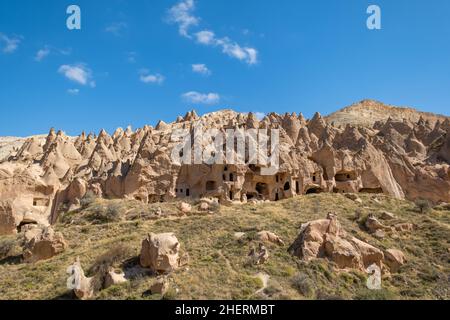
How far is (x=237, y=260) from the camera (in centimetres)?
2130

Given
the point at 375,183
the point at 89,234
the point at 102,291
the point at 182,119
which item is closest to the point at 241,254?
the point at 102,291

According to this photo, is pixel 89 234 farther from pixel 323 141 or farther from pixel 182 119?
pixel 182 119

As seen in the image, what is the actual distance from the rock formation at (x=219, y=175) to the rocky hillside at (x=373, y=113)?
40.5 meters

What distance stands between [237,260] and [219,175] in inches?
709

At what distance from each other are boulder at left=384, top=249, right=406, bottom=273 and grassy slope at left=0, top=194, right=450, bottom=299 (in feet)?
1.21

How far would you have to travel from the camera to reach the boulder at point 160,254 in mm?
19703

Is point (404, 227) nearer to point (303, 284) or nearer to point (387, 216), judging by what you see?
point (387, 216)

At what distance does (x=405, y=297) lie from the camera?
65.4 ft

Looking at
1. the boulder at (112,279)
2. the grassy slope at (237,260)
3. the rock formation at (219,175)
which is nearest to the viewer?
the grassy slope at (237,260)

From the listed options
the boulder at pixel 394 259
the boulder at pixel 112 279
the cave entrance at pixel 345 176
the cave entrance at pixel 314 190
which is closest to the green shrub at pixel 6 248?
the boulder at pixel 112 279

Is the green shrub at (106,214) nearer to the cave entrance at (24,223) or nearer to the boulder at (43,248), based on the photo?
the boulder at (43,248)

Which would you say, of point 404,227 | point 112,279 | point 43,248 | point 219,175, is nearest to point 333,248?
point 404,227
